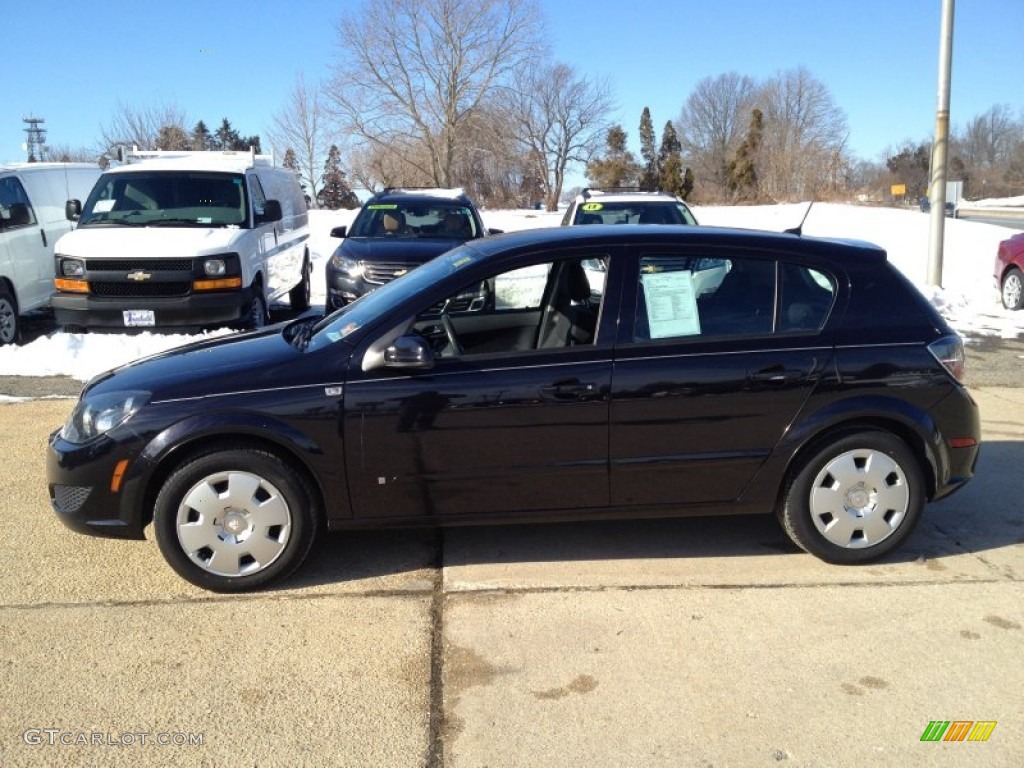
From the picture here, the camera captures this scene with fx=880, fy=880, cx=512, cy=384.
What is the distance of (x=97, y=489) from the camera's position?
3.86 metres

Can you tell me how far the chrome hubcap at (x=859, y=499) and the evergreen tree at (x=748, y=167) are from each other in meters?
46.2

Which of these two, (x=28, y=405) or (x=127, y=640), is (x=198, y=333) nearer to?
(x=28, y=405)

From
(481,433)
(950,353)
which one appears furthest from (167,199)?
(950,353)

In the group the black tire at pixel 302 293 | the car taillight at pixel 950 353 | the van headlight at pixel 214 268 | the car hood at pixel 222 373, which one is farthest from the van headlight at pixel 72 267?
the car taillight at pixel 950 353

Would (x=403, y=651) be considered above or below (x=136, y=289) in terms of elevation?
below

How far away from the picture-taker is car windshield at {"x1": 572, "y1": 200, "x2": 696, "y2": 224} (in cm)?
1120

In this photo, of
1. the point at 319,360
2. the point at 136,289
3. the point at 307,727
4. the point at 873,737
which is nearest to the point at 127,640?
the point at 307,727

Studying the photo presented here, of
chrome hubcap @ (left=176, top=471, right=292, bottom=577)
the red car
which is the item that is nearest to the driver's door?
chrome hubcap @ (left=176, top=471, right=292, bottom=577)

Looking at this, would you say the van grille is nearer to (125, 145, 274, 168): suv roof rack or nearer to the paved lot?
(125, 145, 274, 168): suv roof rack

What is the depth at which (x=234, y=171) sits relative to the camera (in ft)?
33.2

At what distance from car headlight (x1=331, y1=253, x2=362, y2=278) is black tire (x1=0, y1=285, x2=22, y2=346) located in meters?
3.73

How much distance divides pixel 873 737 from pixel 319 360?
8.61 ft

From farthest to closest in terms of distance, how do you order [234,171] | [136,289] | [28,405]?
[234,171] → [136,289] → [28,405]

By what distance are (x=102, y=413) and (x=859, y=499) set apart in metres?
3.51
